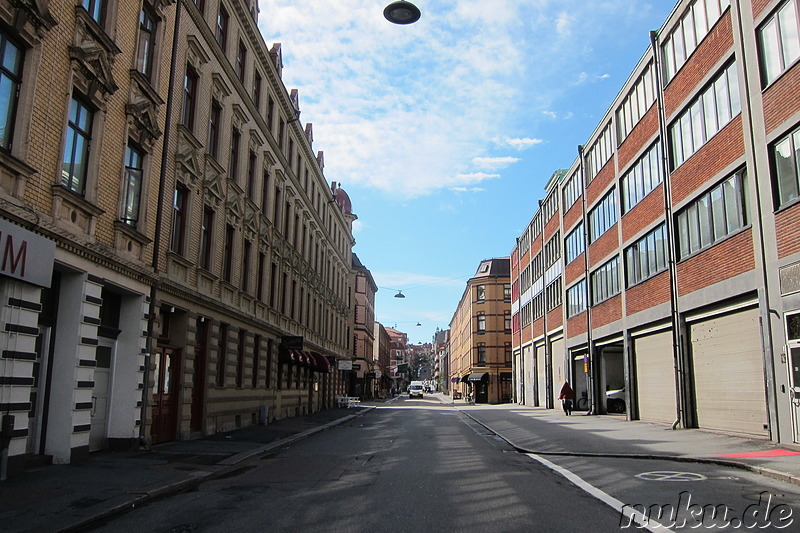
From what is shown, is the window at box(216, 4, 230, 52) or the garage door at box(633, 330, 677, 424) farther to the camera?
the garage door at box(633, 330, 677, 424)

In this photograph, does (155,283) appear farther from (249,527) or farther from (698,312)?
(698,312)

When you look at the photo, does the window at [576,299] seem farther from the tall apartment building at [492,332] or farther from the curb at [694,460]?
the tall apartment building at [492,332]

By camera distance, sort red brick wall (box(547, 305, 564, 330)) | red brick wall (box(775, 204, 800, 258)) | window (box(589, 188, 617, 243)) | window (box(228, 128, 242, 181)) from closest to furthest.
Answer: red brick wall (box(775, 204, 800, 258)), window (box(228, 128, 242, 181)), window (box(589, 188, 617, 243)), red brick wall (box(547, 305, 564, 330))

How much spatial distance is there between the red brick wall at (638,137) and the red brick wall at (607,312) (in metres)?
5.85

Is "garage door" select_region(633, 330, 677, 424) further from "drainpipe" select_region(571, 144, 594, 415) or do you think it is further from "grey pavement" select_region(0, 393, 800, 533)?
"drainpipe" select_region(571, 144, 594, 415)

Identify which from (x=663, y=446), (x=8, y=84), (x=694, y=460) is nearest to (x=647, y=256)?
(x=663, y=446)

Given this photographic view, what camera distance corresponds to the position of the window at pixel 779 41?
14.1 metres

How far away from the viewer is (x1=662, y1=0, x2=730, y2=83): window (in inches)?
719

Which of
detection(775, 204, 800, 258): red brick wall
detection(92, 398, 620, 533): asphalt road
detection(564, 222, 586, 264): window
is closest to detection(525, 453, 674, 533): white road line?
detection(92, 398, 620, 533): asphalt road

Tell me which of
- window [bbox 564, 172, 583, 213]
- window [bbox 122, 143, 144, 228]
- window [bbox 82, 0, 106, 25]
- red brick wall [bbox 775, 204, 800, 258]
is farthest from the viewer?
window [bbox 564, 172, 583, 213]

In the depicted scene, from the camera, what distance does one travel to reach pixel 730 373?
17781 mm

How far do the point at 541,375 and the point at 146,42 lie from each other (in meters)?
36.5

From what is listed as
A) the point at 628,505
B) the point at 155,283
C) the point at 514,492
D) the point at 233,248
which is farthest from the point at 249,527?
the point at 233,248

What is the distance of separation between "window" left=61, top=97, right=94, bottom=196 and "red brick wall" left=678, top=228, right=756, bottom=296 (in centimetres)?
1544
